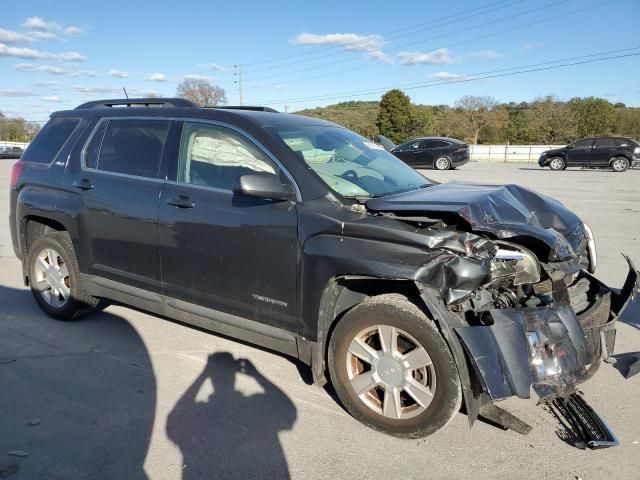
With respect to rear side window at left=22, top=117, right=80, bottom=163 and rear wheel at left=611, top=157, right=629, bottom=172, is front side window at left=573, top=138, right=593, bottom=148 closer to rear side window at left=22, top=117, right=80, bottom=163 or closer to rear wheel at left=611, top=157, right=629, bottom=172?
rear wheel at left=611, top=157, right=629, bottom=172

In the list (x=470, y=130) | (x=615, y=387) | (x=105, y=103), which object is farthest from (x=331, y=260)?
(x=470, y=130)

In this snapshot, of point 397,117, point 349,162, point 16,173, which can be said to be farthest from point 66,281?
point 397,117

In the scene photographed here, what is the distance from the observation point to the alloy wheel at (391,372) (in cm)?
297

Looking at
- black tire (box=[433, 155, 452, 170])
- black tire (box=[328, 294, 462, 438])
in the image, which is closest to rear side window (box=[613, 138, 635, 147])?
black tire (box=[433, 155, 452, 170])

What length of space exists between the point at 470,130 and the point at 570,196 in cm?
4493

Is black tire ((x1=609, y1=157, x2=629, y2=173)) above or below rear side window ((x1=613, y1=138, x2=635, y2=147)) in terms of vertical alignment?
below

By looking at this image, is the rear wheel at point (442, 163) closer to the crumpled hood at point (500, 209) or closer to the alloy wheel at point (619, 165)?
the alloy wheel at point (619, 165)

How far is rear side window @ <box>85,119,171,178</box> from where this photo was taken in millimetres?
4121

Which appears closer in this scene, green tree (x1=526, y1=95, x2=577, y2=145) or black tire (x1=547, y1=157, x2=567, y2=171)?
black tire (x1=547, y1=157, x2=567, y2=171)

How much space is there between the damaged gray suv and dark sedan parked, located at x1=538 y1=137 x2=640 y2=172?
2291cm

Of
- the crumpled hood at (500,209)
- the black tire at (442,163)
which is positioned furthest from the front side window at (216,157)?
the black tire at (442,163)

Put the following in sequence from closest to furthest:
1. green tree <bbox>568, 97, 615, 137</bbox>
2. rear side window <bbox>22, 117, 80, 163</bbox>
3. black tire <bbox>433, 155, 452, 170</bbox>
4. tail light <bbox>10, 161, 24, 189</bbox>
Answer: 1. rear side window <bbox>22, 117, 80, 163</bbox>
2. tail light <bbox>10, 161, 24, 189</bbox>
3. black tire <bbox>433, 155, 452, 170</bbox>
4. green tree <bbox>568, 97, 615, 137</bbox>

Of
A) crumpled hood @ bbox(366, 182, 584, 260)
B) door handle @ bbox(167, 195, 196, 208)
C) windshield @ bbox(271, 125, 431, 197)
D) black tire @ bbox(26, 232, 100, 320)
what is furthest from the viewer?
black tire @ bbox(26, 232, 100, 320)

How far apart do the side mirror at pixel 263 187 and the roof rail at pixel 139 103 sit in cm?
132
